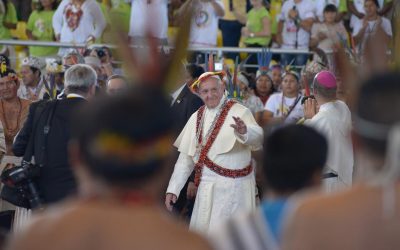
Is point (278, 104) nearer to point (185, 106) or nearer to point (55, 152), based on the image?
point (185, 106)

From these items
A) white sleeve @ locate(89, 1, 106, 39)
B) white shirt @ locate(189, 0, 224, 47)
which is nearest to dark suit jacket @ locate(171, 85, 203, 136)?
white sleeve @ locate(89, 1, 106, 39)

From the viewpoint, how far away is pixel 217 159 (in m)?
9.17

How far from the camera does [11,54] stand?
16.0 metres

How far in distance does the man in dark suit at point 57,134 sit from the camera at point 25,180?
0.06m

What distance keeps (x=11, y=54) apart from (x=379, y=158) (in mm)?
12698

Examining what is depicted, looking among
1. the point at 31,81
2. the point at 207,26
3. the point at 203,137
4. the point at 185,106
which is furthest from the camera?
the point at 207,26

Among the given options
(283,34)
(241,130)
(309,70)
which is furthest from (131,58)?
(283,34)

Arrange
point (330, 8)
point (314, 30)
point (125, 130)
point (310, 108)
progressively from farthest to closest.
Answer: point (314, 30) → point (330, 8) → point (310, 108) → point (125, 130)

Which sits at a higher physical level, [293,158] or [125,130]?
[125,130]

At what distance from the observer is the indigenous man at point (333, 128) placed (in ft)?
29.3

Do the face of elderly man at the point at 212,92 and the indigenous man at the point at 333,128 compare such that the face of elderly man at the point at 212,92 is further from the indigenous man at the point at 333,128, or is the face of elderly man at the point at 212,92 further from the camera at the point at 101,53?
the camera at the point at 101,53

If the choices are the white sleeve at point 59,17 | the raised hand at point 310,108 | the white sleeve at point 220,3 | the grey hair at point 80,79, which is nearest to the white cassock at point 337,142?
the raised hand at point 310,108

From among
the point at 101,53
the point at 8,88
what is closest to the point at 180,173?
the point at 8,88

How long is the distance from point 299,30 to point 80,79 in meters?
7.70
